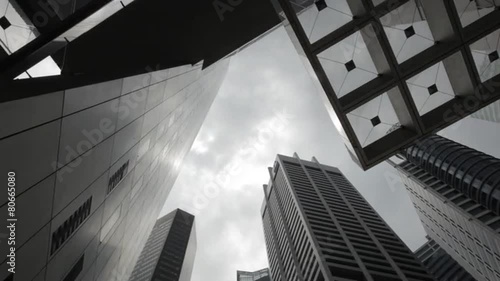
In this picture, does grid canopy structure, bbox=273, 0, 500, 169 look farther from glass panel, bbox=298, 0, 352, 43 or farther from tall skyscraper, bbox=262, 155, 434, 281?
tall skyscraper, bbox=262, 155, 434, 281

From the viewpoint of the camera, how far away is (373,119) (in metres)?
9.84

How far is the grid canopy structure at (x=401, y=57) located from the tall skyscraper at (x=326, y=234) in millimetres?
52462

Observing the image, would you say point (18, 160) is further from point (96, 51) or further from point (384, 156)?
point (384, 156)

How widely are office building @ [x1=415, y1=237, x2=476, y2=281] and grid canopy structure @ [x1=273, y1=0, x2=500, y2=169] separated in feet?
382

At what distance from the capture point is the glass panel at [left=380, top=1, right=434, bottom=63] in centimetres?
837

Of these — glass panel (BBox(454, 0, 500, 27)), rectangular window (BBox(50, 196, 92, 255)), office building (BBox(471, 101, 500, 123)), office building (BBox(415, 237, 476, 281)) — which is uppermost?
office building (BBox(415, 237, 476, 281))

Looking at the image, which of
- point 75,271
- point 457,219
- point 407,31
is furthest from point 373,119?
point 457,219

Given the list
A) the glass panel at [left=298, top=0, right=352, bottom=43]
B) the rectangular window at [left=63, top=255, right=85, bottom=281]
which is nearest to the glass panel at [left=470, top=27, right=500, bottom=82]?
the glass panel at [left=298, top=0, right=352, bottom=43]

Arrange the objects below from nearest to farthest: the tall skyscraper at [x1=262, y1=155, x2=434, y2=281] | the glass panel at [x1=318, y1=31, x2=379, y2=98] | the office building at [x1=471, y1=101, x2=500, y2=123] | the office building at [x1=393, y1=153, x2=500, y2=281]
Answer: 1. the glass panel at [x1=318, y1=31, x2=379, y2=98]
2. the office building at [x1=471, y1=101, x2=500, y2=123]
3. the tall skyscraper at [x1=262, y1=155, x2=434, y2=281]
4. the office building at [x1=393, y1=153, x2=500, y2=281]

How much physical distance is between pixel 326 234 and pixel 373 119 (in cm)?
7004

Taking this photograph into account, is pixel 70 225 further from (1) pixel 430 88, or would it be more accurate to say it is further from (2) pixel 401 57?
(1) pixel 430 88

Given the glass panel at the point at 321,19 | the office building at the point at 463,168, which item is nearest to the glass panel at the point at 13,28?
the glass panel at the point at 321,19

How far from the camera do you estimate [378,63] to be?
29.4 ft

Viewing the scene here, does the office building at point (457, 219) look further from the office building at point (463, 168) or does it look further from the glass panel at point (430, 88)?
the glass panel at point (430, 88)
